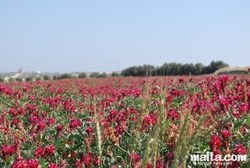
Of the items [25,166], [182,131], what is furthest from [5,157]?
[182,131]

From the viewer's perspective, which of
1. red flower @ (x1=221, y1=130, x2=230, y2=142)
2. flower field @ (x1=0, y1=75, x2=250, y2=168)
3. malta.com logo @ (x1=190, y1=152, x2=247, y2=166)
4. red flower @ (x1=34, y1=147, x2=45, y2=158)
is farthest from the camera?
red flower @ (x1=34, y1=147, x2=45, y2=158)

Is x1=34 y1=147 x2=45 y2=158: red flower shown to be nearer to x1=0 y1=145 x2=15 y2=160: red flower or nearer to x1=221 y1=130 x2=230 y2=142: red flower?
x1=0 y1=145 x2=15 y2=160: red flower

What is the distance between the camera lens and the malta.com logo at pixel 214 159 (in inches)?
86.9

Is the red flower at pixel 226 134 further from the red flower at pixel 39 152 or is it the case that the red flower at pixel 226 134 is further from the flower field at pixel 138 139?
the red flower at pixel 39 152

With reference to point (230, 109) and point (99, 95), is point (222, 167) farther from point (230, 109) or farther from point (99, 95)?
point (99, 95)

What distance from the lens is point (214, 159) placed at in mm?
→ 2238

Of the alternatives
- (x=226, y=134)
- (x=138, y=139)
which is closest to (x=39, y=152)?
(x=138, y=139)

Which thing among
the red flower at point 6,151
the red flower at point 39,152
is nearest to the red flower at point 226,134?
the red flower at point 39,152

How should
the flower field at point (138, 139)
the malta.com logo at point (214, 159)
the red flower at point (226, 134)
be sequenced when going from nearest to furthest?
1. the flower field at point (138, 139)
2. the malta.com logo at point (214, 159)
3. the red flower at point (226, 134)

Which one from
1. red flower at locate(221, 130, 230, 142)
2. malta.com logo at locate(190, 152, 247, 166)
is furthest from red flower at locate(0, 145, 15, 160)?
red flower at locate(221, 130, 230, 142)

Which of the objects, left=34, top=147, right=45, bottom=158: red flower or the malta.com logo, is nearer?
the malta.com logo

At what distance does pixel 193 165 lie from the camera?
9.88ft

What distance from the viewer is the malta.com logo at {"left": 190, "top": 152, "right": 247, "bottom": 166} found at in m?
2.21

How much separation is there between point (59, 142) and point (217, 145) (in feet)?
5.76
